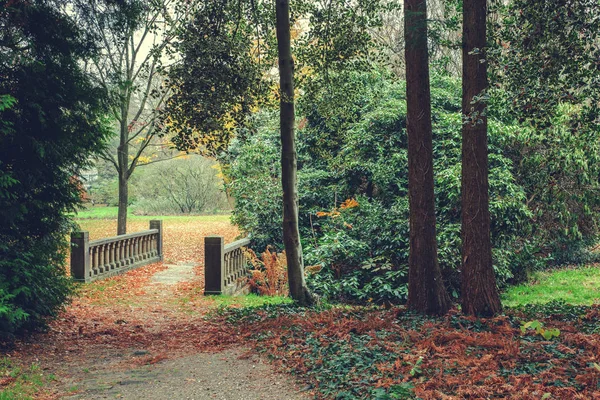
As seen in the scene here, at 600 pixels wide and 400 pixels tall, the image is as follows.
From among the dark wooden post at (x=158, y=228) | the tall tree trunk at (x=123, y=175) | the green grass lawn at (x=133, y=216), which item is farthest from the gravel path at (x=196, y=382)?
the green grass lawn at (x=133, y=216)

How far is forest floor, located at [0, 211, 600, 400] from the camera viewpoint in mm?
4562

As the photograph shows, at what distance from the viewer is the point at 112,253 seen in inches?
535

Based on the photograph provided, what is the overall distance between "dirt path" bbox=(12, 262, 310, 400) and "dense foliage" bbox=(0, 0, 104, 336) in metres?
0.68

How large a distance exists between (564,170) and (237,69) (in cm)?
1028

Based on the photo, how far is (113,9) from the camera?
808 centimetres

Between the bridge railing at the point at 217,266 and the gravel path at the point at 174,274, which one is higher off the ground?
the bridge railing at the point at 217,266

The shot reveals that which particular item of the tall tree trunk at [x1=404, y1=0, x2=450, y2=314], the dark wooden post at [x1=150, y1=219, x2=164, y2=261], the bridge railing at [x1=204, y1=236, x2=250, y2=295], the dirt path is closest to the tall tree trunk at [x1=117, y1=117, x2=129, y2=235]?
the dark wooden post at [x1=150, y1=219, x2=164, y2=261]

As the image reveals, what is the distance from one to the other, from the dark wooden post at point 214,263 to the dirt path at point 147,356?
0.87m

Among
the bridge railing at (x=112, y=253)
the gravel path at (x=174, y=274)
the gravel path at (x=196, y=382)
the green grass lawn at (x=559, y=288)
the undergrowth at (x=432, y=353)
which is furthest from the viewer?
the gravel path at (x=174, y=274)

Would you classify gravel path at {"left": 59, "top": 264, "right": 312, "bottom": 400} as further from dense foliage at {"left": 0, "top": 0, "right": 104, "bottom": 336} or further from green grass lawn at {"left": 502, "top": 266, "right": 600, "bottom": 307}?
green grass lawn at {"left": 502, "top": 266, "right": 600, "bottom": 307}

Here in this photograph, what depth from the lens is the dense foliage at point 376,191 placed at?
488 inches

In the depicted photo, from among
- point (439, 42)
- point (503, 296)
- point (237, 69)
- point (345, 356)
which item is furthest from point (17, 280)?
point (503, 296)

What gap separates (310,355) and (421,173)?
10.7 ft

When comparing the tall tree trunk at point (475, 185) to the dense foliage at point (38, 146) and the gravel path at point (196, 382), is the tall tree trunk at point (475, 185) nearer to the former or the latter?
the gravel path at point (196, 382)
